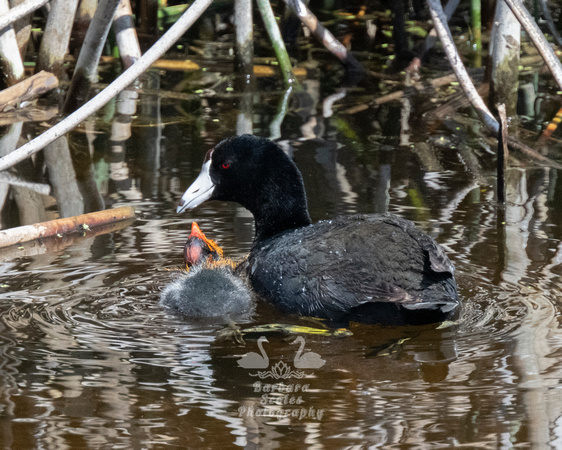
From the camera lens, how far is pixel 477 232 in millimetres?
4645

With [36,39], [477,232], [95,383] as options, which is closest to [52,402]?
[95,383]

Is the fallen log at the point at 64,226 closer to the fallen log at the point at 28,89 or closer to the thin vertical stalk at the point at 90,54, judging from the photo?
the thin vertical stalk at the point at 90,54

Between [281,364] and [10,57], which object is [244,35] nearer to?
[10,57]

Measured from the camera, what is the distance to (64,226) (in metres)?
4.57

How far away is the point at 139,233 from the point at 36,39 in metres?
5.26

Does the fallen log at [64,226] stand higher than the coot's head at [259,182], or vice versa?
the coot's head at [259,182]

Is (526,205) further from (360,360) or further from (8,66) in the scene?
(8,66)

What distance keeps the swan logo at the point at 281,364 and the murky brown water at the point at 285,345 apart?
0.03 meters

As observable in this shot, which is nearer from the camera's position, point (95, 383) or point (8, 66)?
point (95, 383)

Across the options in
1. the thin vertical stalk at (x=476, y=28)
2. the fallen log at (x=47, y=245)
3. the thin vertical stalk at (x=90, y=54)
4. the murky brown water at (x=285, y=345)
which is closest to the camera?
the murky brown water at (x=285, y=345)

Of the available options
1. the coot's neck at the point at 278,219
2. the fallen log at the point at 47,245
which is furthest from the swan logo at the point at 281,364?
the fallen log at the point at 47,245

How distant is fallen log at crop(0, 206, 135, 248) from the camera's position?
436 cm

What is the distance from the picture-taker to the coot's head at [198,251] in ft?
13.1

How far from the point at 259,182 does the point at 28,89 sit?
3.45m
